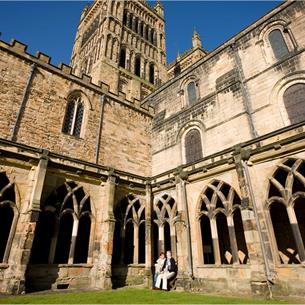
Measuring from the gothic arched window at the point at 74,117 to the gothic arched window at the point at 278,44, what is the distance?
40.0ft

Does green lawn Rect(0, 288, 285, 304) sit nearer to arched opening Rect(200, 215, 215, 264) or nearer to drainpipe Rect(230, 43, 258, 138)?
arched opening Rect(200, 215, 215, 264)

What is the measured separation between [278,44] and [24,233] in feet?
51.8

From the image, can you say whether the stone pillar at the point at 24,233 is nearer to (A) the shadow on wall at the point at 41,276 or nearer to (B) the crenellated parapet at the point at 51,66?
(A) the shadow on wall at the point at 41,276

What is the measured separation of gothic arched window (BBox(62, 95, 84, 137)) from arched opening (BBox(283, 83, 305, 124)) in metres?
11.8

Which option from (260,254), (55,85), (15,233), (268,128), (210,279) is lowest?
(210,279)

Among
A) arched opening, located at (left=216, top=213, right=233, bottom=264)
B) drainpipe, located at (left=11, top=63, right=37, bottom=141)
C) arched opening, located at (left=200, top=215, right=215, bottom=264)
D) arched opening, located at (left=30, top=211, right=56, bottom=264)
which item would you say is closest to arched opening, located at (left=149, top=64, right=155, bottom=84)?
drainpipe, located at (left=11, top=63, right=37, bottom=141)

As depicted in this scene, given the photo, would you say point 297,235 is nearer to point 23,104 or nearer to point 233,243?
point 233,243

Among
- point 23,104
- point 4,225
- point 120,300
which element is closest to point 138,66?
point 23,104

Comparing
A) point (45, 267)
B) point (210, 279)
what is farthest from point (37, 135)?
point (210, 279)

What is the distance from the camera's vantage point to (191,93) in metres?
17.0

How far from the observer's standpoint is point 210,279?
31.1 ft

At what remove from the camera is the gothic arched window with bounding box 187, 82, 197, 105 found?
1658 cm

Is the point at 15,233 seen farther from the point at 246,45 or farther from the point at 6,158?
the point at 246,45

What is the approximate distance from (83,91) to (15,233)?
32.1 feet
